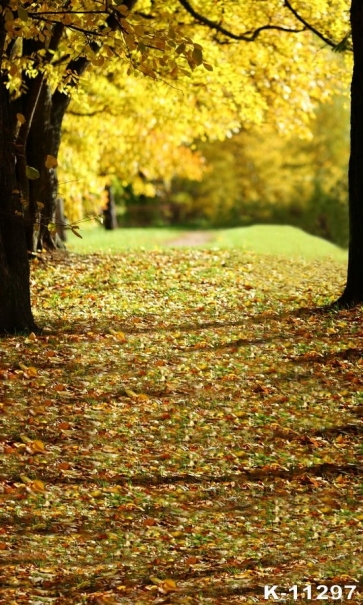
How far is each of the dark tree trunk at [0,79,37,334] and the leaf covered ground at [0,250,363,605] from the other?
1.24ft

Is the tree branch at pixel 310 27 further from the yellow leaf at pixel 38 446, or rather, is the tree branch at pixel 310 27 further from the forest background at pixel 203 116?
the yellow leaf at pixel 38 446

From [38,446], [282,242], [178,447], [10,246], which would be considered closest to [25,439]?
[38,446]

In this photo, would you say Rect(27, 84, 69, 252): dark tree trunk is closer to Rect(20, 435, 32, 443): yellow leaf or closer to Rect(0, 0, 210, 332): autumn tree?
Rect(0, 0, 210, 332): autumn tree

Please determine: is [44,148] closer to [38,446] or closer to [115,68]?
[115,68]

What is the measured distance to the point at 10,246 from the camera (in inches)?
422

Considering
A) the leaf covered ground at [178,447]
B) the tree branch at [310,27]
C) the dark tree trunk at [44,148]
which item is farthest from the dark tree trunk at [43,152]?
the tree branch at [310,27]

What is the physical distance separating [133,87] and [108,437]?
13043 mm

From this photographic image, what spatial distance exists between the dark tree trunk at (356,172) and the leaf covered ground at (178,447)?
352 mm

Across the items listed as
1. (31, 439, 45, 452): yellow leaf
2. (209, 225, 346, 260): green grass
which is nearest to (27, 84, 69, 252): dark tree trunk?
(209, 225, 346, 260): green grass

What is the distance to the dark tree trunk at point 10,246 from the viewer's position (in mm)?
10625

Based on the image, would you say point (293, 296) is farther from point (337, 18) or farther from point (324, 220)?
point (324, 220)

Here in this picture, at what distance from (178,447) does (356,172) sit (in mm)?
5089

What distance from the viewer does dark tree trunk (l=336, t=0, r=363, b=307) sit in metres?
11.7

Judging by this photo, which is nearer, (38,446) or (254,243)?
(38,446)
